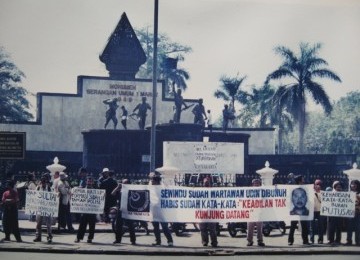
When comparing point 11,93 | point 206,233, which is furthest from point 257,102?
point 206,233

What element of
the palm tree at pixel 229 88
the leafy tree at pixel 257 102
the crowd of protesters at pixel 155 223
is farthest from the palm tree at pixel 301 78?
the crowd of protesters at pixel 155 223

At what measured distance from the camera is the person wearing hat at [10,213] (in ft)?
43.7

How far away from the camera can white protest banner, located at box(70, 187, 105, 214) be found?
1363 cm

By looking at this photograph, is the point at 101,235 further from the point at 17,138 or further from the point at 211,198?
the point at 17,138

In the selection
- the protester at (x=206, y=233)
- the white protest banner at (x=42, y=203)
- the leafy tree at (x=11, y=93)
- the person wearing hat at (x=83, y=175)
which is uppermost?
the leafy tree at (x=11, y=93)

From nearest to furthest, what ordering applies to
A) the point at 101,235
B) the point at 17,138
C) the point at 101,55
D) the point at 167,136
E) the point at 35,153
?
the point at 101,235
the point at 17,138
the point at 167,136
the point at 35,153
the point at 101,55

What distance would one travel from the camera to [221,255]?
39.4 feet

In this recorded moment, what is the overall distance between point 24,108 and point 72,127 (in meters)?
25.3

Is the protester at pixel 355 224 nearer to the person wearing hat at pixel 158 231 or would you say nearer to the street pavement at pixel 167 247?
the street pavement at pixel 167 247

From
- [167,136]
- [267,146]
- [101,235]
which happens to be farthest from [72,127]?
[101,235]

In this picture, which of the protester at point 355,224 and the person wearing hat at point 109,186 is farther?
the person wearing hat at point 109,186

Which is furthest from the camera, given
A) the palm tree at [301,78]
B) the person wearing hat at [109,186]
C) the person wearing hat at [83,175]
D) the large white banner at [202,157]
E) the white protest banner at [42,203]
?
the palm tree at [301,78]

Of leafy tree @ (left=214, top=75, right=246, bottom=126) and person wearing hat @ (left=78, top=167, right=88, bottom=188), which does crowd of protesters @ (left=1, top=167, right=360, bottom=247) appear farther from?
leafy tree @ (left=214, top=75, right=246, bottom=126)

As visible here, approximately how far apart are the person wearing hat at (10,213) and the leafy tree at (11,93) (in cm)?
4177
